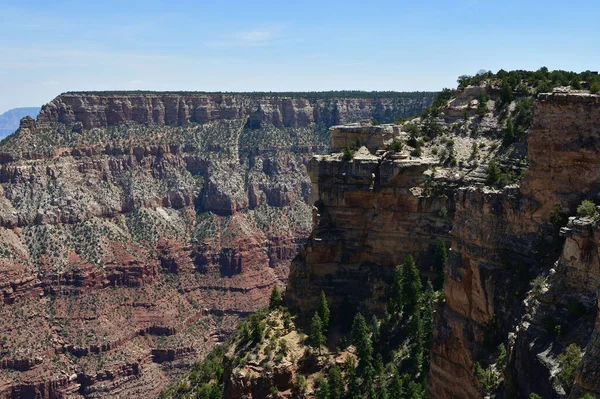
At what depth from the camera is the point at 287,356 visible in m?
72.8

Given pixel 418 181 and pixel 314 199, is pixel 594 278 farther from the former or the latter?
pixel 314 199

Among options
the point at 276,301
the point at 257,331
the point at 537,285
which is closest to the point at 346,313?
the point at 276,301

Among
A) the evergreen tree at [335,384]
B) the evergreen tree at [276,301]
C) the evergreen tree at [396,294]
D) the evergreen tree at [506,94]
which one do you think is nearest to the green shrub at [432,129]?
the evergreen tree at [506,94]

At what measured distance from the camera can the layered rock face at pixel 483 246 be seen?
1447 inches

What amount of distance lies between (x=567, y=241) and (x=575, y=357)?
6156 mm

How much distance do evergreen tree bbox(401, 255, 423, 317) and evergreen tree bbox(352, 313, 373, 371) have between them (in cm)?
459

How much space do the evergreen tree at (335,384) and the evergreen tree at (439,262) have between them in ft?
45.7

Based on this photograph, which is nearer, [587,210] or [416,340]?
[587,210]

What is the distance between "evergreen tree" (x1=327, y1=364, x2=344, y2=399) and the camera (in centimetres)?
6756

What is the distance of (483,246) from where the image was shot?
158ft

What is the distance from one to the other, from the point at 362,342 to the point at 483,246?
24.3 meters

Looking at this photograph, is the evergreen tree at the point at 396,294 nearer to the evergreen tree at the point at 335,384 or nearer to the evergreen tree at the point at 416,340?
the evergreen tree at the point at 416,340

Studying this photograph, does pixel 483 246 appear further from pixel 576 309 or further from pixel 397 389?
pixel 397 389

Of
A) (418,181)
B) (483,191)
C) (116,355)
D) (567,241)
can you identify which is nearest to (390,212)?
(418,181)
